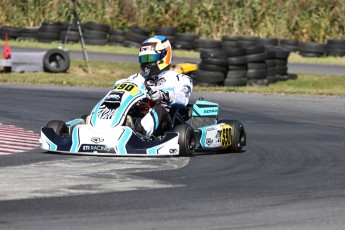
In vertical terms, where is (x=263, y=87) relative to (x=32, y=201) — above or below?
below

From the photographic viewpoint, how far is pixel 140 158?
10.6 m

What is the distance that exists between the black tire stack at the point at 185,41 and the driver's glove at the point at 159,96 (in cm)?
2054

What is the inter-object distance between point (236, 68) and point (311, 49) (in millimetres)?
9984

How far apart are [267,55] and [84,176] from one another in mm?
14244

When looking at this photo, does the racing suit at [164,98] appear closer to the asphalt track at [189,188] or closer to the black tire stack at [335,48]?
the asphalt track at [189,188]

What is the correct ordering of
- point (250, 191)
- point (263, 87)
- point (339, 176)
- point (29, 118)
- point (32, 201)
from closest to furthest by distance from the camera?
point (32, 201) → point (250, 191) → point (339, 176) → point (29, 118) → point (263, 87)

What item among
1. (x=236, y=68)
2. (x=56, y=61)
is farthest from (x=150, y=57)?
(x=56, y=61)

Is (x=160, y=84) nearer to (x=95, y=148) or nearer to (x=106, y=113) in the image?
(x=106, y=113)

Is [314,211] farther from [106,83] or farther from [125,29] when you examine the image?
[125,29]

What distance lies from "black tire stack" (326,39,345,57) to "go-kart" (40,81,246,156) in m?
20.2

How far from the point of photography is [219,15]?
116 ft

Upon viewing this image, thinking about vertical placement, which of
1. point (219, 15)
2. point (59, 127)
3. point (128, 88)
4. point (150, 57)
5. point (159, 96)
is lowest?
point (219, 15)

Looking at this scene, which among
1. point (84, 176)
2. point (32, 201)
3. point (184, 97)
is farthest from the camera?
point (184, 97)

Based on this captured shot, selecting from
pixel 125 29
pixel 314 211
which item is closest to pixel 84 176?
pixel 314 211
